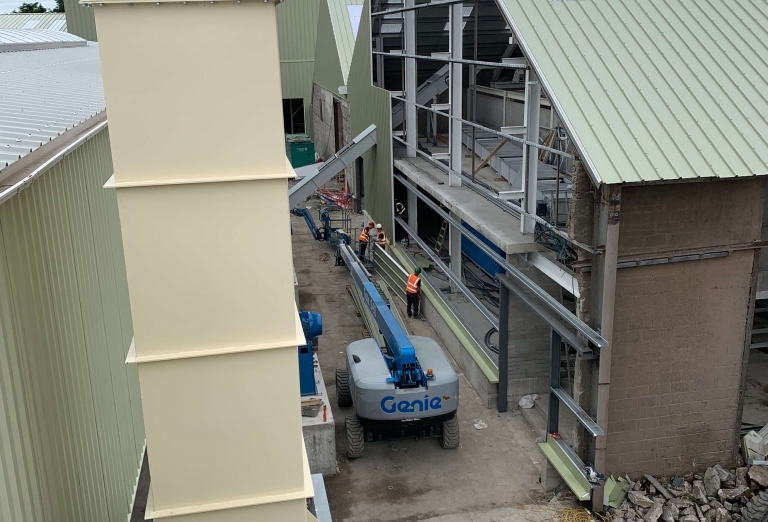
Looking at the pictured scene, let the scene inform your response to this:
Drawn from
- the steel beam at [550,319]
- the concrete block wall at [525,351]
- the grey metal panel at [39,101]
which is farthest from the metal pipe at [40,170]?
the concrete block wall at [525,351]

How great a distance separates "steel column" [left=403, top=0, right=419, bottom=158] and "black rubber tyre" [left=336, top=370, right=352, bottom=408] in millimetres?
7180

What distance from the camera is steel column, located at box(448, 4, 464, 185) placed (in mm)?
14164

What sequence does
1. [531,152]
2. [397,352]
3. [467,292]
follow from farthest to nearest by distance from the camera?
1. [467,292]
2. [397,352]
3. [531,152]

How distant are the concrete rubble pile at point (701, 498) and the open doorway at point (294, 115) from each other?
30.5 m

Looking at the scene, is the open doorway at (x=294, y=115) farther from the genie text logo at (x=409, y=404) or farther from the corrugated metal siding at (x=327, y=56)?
the genie text logo at (x=409, y=404)

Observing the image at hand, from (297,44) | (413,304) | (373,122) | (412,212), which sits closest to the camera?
(413,304)

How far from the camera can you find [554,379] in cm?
1063

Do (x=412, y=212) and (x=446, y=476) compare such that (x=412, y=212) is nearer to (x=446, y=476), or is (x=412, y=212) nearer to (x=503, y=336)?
Result: (x=503, y=336)

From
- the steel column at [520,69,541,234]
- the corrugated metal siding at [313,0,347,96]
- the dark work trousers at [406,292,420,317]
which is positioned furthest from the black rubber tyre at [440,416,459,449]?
the corrugated metal siding at [313,0,347,96]

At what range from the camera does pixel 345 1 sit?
28844 mm

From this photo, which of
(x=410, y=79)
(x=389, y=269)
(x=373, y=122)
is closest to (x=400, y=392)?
(x=389, y=269)

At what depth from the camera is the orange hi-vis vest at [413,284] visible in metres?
15.9

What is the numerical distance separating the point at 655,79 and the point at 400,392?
5.54 metres

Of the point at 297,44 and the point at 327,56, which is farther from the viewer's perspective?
the point at 297,44
